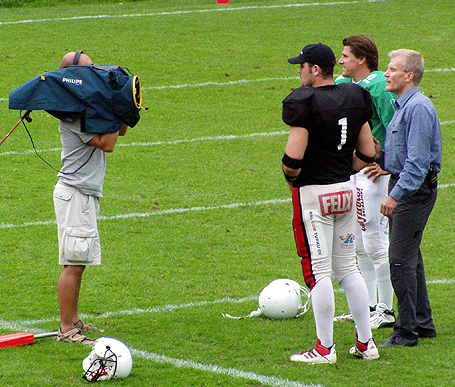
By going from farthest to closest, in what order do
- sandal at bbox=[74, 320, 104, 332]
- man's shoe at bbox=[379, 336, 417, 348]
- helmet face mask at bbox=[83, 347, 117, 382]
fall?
sandal at bbox=[74, 320, 104, 332] < man's shoe at bbox=[379, 336, 417, 348] < helmet face mask at bbox=[83, 347, 117, 382]

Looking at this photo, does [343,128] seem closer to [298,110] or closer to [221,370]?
[298,110]

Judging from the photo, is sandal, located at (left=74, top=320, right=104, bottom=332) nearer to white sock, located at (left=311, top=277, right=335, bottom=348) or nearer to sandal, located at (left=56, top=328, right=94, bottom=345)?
sandal, located at (left=56, top=328, right=94, bottom=345)

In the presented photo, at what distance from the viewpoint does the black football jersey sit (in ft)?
15.6

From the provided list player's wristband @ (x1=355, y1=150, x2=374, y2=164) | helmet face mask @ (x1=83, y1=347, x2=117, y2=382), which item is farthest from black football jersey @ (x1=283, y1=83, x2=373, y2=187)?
helmet face mask @ (x1=83, y1=347, x2=117, y2=382)

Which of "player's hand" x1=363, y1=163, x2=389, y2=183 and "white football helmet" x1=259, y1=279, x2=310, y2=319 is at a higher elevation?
"player's hand" x1=363, y1=163, x2=389, y2=183

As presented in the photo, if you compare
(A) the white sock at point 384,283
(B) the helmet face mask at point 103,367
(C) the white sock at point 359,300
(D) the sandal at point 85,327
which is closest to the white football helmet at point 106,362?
(B) the helmet face mask at point 103,367

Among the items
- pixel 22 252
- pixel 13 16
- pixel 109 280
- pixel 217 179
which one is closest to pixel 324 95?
pixel 109 280

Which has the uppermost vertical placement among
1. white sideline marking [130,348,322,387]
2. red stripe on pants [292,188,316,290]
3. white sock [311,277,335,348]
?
red stripe on pants [292,188,316,290]

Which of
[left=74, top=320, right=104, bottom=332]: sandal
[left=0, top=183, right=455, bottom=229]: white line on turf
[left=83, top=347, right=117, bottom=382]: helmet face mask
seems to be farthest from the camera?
[left=0, top=183, right=455, bottom=229]: white line on turf

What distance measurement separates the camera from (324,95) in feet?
15.8

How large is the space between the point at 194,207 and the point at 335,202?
4920 millimetres

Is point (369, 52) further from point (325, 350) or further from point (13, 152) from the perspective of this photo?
point (13, 152)

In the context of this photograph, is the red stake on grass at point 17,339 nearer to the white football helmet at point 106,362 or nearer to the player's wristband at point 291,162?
the white football helmet at point 106,362

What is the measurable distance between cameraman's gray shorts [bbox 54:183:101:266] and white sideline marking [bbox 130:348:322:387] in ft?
2.64
